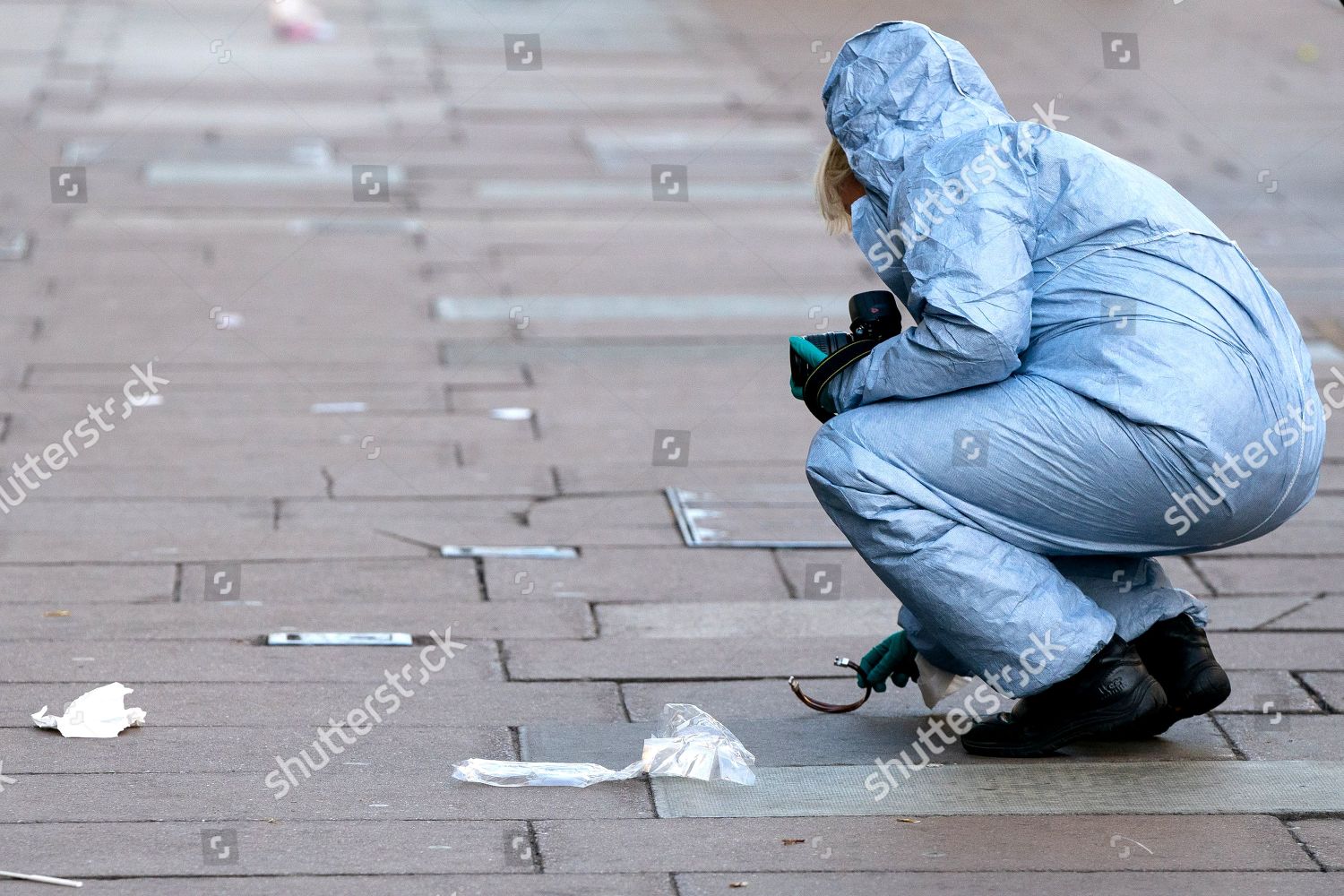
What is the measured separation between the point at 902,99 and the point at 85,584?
2391 mm

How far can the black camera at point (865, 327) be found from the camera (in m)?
3.36

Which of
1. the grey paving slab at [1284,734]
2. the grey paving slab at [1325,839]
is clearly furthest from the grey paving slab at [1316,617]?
the grey paving slab at [1325,839]

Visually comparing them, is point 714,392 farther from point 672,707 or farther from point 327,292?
point 672,707

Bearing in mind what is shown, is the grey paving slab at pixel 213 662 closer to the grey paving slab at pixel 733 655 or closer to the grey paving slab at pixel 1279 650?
the grey paving slab at pixel 733 655

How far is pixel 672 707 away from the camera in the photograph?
3.46m

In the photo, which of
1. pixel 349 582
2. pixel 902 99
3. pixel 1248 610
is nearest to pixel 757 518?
pixel 349 582

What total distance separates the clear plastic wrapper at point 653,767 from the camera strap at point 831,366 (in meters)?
0.69

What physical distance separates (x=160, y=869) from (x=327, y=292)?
4824 millimetres

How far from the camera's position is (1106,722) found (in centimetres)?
324

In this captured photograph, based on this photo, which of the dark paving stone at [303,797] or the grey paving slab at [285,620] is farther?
the grey paving slab at [285,620]


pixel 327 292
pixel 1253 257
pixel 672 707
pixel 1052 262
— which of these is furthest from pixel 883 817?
pixel 1253 257

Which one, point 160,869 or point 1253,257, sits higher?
point 160,869

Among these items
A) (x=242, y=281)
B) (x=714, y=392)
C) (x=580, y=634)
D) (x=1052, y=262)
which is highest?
(x=1052, y=262)

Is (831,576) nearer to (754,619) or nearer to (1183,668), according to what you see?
(754,619)
